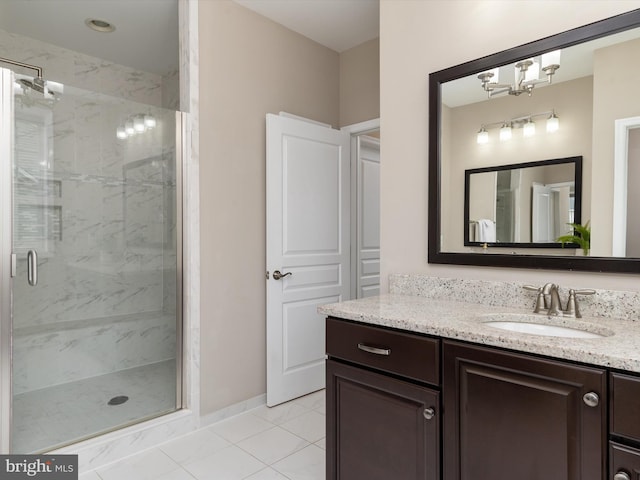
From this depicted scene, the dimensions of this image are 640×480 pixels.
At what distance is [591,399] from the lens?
107 cm

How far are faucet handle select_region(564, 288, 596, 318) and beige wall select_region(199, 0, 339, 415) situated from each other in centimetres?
193

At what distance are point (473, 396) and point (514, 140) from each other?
3.57ft

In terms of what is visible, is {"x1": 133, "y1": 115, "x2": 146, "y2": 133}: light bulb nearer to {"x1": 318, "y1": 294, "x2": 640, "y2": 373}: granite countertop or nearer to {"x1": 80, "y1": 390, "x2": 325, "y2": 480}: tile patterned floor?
{"x1": 318, "y1": 294, "x2": 640, "y2": 373}: granite countertop

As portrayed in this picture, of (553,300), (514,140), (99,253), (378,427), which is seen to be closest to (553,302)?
(553,300)

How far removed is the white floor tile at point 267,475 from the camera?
1982 mm

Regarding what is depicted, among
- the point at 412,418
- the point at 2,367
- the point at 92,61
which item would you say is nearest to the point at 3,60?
the point at 92,61

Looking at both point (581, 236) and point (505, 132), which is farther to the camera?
point (505, 132)

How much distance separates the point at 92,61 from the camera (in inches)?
138

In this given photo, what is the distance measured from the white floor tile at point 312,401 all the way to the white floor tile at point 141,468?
1.00 meters

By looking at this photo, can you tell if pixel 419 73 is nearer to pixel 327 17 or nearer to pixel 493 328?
pixel 327 17

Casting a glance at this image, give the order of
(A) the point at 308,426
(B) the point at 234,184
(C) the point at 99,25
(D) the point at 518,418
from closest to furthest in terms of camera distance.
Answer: (D) the point at 518,418 < (A) the point at 308,426 < (B) the point at 234,184 < (C) the point at 99,25

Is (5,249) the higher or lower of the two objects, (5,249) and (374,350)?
the higher

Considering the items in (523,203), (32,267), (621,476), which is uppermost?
(523,203)

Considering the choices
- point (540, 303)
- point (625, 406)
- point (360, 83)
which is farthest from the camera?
point (360, 83)
